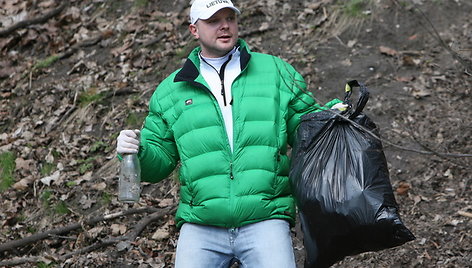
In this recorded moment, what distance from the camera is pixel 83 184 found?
20.9 ft

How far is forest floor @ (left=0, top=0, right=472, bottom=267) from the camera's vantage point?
5.56 metres

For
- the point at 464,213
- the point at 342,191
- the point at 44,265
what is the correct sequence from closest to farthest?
the point at 342,191 → the point at 464,213 → the point at 44,265

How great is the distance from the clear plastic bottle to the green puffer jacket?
0.28 feet

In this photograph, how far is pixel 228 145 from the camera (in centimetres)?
370

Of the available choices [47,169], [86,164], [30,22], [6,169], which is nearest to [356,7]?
[86,164]

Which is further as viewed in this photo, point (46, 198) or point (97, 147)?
point (97, 147)

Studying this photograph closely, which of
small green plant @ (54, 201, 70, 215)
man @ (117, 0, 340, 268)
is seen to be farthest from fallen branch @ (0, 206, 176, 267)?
man @ (117, 0, 340, 268)

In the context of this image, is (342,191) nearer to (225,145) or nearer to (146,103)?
(225,145)

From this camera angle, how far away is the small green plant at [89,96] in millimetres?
7199

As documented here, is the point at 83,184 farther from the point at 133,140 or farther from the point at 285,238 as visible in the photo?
the point at 285,238

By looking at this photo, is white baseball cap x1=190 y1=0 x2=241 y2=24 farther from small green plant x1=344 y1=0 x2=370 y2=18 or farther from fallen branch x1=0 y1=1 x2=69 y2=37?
fallen branch x1=0 y1=1 x2=69 y2=37

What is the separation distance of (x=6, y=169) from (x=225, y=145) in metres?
3.78

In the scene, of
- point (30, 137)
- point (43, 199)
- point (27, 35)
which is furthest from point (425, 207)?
point (27, 35)

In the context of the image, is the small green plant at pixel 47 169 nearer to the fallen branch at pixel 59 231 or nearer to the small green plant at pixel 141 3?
the fallen branch at pixel 59 231
